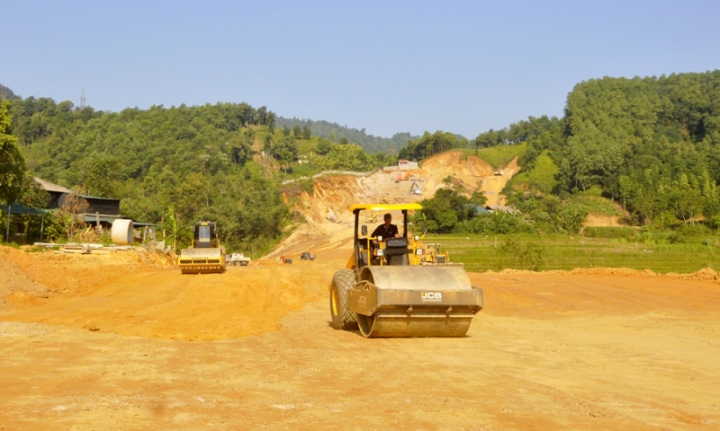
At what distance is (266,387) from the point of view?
8.02 meters

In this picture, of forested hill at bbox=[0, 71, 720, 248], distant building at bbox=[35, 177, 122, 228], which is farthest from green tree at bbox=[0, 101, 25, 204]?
forested hill at bbox=[0, 71, 720, 248]

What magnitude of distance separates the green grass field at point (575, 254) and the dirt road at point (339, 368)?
3051 centimetres

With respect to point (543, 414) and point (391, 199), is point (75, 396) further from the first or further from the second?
point (391, 199)

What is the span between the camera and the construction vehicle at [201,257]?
32781 millimetres

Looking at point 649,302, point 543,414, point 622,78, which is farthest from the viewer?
point 622,78

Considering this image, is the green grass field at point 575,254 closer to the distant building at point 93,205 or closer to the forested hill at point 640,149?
the forested hill at point 640,149

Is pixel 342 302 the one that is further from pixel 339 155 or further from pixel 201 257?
pixel 339 155

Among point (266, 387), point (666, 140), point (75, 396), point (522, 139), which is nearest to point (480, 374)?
point (266, 387)

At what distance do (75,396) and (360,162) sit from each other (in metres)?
123

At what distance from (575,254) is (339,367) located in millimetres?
53675

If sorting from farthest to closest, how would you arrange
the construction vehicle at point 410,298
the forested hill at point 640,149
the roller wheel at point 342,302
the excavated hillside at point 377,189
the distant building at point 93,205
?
the forested hill at point 640,149 < the excavated hillside at point 377,189 < the distant building at point 93,205 < the roller wheel at point 342,302 < the construction vehicle at point 410,298

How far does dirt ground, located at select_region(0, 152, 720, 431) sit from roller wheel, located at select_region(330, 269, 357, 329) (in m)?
0.42

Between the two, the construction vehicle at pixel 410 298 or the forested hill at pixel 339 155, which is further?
the forested hill at pixel 339 155

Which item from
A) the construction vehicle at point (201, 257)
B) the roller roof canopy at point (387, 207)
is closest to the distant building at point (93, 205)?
the construction vehicle at point (201, 257)
